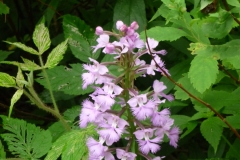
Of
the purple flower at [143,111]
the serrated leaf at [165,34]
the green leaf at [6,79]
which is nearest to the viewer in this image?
the purple flower at [143,111]

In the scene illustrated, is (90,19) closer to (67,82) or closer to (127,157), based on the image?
(67,82)

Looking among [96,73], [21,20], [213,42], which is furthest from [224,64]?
[21,20]

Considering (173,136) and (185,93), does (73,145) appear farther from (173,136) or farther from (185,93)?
(185,93)

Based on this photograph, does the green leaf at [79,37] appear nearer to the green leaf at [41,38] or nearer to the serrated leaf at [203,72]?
the green leaf at [41,38]

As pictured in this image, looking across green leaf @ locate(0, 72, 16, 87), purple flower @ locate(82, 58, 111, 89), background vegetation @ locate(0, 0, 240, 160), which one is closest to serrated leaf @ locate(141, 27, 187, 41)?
background vegetation @ locate(0, 0, 240, 160)

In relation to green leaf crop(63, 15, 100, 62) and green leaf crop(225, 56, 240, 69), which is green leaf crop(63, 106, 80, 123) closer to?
green leaf crop(63, 15, 100, 62)

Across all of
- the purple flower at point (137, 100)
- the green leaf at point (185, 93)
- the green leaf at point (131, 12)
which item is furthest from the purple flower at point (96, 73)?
the green leaf at point (131, 12)
